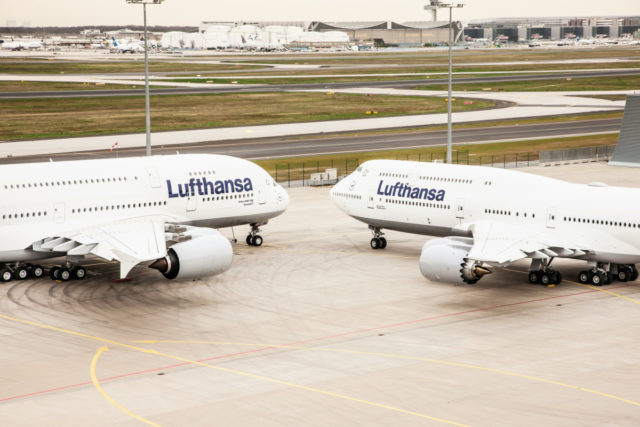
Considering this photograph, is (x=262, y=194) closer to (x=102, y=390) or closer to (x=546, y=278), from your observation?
(x=546, y=278)

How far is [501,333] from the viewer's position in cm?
3509

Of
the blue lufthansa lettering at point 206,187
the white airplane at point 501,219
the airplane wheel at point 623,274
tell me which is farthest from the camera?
the blue lufthansa lettering at point 206,187

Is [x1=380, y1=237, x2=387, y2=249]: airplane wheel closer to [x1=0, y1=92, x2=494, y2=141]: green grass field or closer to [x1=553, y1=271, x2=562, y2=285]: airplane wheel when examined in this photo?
[x1=553, y1=271, x2=562, y2=285]: airplane wheel

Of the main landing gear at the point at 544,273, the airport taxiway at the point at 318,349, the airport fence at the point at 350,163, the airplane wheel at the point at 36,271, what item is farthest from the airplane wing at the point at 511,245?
the airport fence at the point at 350,163

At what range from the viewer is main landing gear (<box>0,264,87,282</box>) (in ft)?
142

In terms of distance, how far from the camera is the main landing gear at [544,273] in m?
42.9

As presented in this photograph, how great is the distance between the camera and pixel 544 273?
1694 inches

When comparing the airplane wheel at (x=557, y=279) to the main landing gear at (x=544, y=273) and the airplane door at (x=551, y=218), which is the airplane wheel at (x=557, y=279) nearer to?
the main landing gear at (x=544, y=273)

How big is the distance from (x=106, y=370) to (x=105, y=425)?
5256 millimetres

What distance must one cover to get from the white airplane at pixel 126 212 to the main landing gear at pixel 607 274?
1780 cm

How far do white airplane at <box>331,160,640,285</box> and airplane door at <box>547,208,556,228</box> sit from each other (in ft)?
0.17

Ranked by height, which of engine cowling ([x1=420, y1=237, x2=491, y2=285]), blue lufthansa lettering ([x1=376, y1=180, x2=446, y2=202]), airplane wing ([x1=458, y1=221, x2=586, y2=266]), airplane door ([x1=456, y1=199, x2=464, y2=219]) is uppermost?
blue lufthansa lettering ([x1=376, y1=180, x2=446, y2=202])

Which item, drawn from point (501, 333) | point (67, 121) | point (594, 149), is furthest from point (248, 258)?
point (67, 121)

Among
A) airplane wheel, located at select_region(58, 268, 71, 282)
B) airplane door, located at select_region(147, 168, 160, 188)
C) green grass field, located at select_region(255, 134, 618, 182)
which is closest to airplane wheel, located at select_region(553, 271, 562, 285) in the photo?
airplane door, located at select_region(147, 168, 160, 188)
